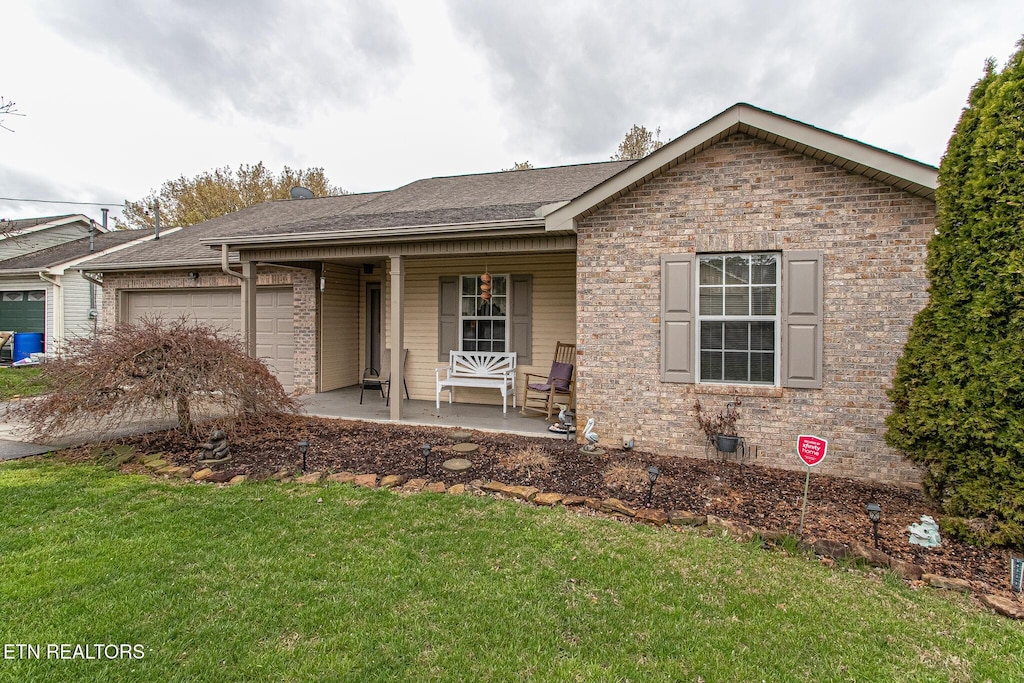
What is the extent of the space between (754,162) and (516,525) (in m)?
4.57

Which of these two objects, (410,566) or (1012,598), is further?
(410,566)

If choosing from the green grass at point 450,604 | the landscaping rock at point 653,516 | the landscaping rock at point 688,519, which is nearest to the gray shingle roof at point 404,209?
the landscaping rock at point 653,516

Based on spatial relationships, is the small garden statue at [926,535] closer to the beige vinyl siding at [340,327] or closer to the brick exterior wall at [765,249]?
the brick exterior wall at [765,249]

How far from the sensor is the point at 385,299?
9.41 metres

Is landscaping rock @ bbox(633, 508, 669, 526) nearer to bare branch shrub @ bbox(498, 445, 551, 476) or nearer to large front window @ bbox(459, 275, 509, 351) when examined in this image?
bare branch shrub @ bbox(498, 445, 551, 476)

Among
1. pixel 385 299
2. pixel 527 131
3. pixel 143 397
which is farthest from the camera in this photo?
pixel 527 131

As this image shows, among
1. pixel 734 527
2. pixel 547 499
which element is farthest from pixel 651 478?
pixel 547 499

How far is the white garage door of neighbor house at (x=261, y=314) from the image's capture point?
9.97 meters

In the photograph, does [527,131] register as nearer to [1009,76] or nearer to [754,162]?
[754,162]

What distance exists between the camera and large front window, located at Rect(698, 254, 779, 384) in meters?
5.39

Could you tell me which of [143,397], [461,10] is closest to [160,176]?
[461,10]

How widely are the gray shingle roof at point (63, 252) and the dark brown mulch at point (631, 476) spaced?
13.2 metres

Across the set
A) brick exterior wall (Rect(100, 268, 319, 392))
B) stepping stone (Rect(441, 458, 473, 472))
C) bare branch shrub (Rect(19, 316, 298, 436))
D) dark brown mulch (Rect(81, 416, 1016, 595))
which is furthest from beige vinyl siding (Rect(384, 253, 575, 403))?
bare branch shrub (Rect(19, 316, 298, 436))

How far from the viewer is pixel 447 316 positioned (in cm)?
888
